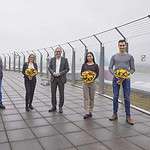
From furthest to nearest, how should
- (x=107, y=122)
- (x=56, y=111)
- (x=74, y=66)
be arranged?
(x=74, y=66) < (x=56, y=111) < (x=107, y=122)

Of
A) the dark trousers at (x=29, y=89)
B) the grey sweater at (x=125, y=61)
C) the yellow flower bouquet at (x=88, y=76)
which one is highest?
the grey sweater at (x=125, y=61)

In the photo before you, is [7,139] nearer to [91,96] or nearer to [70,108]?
[91,96]

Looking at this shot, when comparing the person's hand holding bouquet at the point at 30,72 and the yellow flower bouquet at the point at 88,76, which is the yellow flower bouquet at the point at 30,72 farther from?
the yellow flower bouquet at the point at 88,76

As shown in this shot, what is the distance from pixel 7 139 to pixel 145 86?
5.00 metres

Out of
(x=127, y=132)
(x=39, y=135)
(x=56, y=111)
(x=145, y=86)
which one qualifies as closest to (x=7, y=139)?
(x=39, y=135)

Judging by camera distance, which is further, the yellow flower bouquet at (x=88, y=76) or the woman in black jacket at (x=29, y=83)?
the woman in black jacket at (x=29, y=83)

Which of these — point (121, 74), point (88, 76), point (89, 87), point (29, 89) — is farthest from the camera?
point (29, 89)

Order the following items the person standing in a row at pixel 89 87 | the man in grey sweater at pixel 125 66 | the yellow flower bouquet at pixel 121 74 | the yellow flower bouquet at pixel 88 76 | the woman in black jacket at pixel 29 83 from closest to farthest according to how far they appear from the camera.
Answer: the yellow flower bouquet at pixel 121 74 < the man in grey sweater at pixel 125 66 < the yellow flower bouquet at pixel 88 76 < the person standing in a row at pixel 89 87 < the woman in black jacket at pixel 29 83

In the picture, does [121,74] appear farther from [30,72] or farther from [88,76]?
[30,72]

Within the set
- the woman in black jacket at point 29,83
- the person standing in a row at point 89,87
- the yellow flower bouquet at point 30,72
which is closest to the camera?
the person standing in a row at point 89,87

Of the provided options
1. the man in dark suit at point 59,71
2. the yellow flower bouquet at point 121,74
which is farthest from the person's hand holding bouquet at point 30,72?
the yellow flower bouquet at point 121,74

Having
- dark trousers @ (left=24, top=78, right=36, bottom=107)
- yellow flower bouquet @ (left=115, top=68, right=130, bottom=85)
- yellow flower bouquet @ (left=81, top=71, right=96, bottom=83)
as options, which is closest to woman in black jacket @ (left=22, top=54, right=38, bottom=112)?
dark trousers @ (left=24, top=78, right=36, bottom=107)

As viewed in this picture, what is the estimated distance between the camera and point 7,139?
6.09 meters

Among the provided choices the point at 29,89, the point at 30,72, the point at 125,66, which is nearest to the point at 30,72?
the point at 30,72
